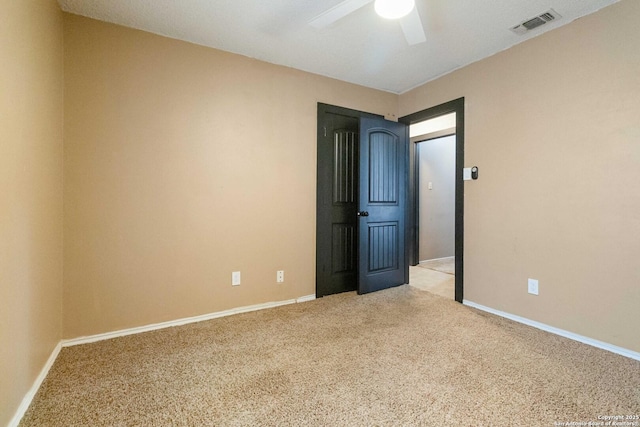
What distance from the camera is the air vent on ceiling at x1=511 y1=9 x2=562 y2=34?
2.10 meters

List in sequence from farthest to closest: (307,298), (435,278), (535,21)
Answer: (435,278) < (307,298) < (535,21)

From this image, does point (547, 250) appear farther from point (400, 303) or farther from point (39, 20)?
point (39, 20)

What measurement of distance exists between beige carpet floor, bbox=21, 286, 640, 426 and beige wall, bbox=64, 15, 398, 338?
39 cm

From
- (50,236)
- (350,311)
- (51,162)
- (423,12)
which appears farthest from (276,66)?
(350,311)

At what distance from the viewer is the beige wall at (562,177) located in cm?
195

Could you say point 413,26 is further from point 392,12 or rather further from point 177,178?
point 177,178

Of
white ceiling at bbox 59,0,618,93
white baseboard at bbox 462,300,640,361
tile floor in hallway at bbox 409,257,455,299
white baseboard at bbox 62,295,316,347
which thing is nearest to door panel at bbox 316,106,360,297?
white baseboard at bbox 62,295,316,347

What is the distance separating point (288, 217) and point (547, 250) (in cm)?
224

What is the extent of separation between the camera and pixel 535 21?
2.18 meters

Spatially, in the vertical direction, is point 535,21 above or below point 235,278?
above

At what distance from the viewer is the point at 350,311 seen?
108 inches

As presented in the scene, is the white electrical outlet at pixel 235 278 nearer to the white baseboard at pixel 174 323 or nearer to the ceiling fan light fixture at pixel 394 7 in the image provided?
the white baseboard at pixel 174 323

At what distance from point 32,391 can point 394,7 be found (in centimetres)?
276

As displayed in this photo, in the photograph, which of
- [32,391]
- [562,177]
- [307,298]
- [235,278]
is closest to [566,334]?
[562,177]
